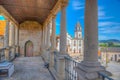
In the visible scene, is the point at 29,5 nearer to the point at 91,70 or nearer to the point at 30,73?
the point at 30,73

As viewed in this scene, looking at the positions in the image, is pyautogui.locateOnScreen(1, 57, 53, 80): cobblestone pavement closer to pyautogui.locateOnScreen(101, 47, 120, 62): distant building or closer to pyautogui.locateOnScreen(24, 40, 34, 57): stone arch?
pyautogui.locateOnScreen(24, 40, 34, 57): stone arch

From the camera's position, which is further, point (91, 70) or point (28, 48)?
point (28, 48)

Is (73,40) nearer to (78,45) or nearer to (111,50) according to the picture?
(78,45)

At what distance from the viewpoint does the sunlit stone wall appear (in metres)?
14.8

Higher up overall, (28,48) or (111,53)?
(28,48)

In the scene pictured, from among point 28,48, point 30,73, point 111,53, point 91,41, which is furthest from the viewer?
point 111,53

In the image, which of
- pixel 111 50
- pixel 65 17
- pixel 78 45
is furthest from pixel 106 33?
pixel 78 45

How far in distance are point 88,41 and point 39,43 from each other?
1289 centimetres

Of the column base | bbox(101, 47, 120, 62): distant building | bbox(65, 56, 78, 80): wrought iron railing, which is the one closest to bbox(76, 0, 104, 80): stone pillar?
the column base

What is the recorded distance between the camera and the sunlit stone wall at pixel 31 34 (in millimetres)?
14766

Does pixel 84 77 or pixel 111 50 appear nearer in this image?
pixel 84 77

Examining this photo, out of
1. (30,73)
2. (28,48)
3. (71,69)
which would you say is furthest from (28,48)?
(71,69)

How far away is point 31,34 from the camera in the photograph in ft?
49.0

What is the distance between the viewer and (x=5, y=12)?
895 centimetres
